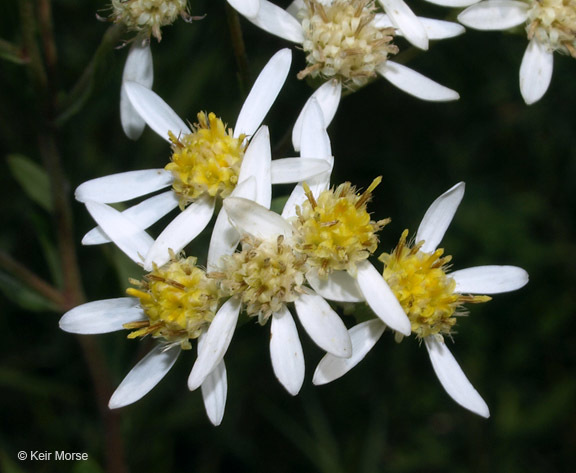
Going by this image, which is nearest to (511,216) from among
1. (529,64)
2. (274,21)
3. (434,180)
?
(434,180)

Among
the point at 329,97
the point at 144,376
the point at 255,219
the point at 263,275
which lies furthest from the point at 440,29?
the point at 144,376

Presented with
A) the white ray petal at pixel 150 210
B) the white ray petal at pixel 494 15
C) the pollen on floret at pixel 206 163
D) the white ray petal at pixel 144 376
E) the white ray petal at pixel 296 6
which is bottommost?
the white ray petal at pixel 144 376

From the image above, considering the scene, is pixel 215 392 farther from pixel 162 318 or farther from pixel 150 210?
pixel 150 210

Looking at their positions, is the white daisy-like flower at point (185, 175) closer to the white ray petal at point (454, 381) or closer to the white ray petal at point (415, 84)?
the white ray petal at point (415, 84)

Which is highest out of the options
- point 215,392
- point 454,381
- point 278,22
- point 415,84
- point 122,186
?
point 278,22

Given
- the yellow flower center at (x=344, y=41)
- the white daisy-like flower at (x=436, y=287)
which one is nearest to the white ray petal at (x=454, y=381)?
the white daisy-like flower at (x=436, y=287)

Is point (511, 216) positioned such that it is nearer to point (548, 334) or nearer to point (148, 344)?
point (548, 334)
